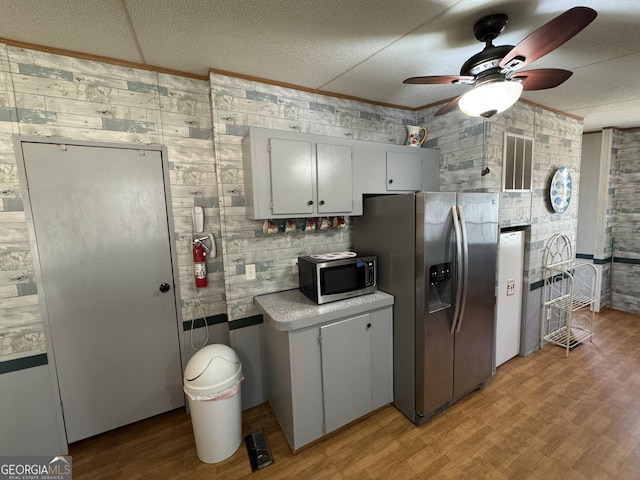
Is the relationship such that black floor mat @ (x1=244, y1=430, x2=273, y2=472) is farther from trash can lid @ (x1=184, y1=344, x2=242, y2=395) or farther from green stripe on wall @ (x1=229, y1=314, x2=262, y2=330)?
green stripe on wall @ (x1=229, y1=314, x2=262, y2=330)

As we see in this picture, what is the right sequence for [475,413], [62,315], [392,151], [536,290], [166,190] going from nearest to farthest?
[62,315] → [166,190] → [475,413] → [392,151] → [536,290]

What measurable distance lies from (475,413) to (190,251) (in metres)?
2.60

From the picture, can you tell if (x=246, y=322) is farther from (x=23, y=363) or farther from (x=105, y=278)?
(x=23, y=363)

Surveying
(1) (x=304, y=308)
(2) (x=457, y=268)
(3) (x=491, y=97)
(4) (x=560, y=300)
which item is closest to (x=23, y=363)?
(1) (x=304, y=308)

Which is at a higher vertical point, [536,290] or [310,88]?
[310,88]

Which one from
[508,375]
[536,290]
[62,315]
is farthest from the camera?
[536,290]

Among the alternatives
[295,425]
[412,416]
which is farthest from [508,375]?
[295,425]

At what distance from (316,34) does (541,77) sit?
1242mm

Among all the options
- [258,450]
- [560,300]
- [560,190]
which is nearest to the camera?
[258,450]

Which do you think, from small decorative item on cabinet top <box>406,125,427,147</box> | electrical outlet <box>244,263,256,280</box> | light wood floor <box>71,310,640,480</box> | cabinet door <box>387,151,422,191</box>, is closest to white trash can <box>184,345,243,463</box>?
light wood floor <box>71,310,640,480</box>

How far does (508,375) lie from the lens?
104 inches

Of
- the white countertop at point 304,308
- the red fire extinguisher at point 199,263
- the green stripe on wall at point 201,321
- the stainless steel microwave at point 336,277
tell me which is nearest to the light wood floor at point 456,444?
the green stripe on wall at point 201,321

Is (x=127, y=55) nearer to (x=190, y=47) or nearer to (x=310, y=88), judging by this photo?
(x=190, y=47)

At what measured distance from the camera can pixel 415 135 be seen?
265 cm
